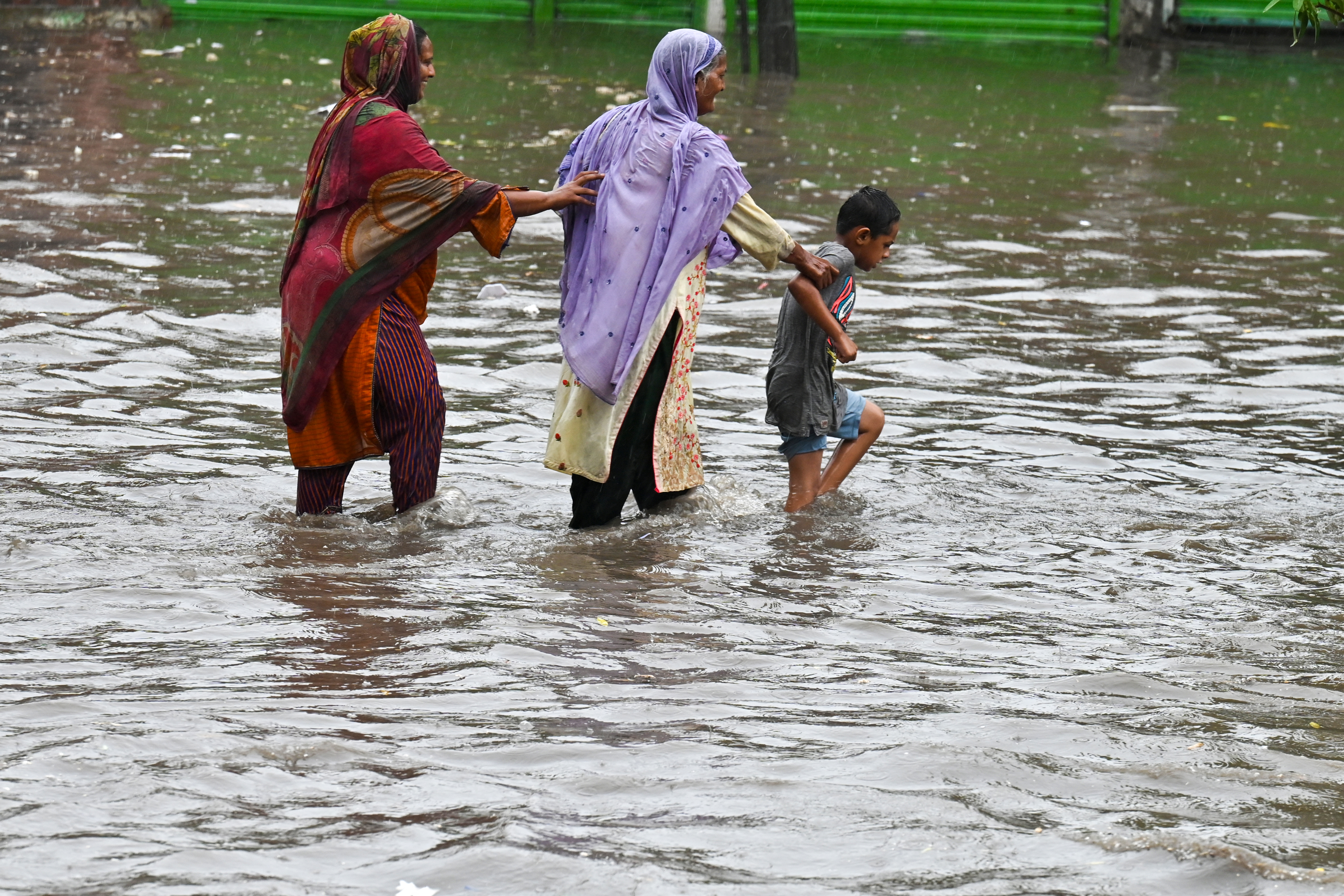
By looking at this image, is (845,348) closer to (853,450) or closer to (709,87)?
(853,450)

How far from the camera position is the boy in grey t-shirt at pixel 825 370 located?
5.79 meters

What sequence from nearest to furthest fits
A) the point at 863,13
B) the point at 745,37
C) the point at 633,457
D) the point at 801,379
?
1. the point at 633,457
2. the point at 801,379
3. the point at 745,37
4. the point at 863,13

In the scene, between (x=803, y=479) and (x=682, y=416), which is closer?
(x=682, y=416)

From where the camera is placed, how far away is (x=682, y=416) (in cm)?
568

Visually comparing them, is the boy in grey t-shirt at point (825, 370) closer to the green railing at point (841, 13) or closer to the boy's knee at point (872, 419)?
the boy's knee at point (872, 419)

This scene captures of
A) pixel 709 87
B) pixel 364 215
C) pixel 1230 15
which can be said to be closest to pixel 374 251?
pixel 364 215

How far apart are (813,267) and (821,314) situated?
0.17 metres

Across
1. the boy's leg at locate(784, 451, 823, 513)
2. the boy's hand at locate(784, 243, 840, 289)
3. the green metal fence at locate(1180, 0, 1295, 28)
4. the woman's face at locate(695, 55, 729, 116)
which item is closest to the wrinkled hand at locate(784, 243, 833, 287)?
the boy's hand at locate(784, 243, 840, 289)

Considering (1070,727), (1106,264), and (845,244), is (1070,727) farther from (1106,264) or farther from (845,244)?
(1106,264)

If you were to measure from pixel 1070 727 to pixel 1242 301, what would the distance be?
20.5ft

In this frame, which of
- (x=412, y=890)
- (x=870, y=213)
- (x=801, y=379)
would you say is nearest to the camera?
(x=412, y=890)

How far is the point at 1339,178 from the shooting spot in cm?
1336

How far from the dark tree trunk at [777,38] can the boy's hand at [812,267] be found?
12.6m

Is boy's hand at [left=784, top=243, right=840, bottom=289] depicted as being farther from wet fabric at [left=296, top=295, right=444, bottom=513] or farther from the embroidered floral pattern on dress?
wet fabric at [left=296, top=295, right=444, bottom=513]
